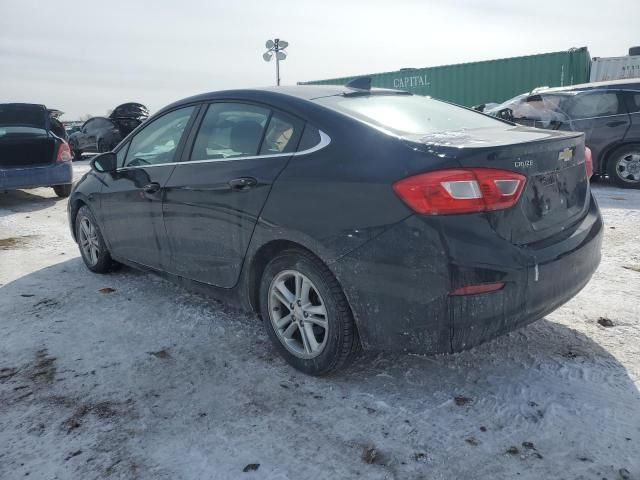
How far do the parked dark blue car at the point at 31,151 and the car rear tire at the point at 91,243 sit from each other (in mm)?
4538

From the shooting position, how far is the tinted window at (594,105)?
8164 mm

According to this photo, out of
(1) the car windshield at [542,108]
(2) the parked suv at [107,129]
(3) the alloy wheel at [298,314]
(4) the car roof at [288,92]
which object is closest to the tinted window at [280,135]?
(4) the car roof at [288,92]

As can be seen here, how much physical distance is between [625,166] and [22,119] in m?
9.91

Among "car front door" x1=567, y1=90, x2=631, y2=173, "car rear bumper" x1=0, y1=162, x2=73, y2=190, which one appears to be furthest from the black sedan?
"car rear bumper" x1=0, y1=162, x2=73, y2=190

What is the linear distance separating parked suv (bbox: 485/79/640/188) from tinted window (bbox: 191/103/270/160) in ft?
21.9

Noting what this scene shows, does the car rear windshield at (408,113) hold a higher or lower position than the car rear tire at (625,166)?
higher

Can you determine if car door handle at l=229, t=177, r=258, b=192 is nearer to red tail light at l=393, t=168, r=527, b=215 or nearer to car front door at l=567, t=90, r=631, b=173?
red tail light at l=393, t=168, r=527, b=215

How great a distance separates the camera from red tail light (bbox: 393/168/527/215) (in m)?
2.29

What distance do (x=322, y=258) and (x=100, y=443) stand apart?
1289mm

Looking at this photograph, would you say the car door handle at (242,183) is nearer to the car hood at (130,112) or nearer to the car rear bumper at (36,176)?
the car rear bumper at (36,176)

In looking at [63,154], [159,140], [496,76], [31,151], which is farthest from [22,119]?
[496,76]

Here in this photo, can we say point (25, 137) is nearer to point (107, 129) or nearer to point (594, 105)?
point (594, 105)

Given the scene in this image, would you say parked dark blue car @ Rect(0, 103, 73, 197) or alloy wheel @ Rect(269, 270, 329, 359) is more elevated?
parked dark blue car @ Rect(0, 103, 73, 197)

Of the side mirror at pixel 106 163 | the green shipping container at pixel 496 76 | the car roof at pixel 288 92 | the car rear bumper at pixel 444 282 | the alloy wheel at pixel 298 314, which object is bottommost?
the alloy wheel at pixel 298 314
